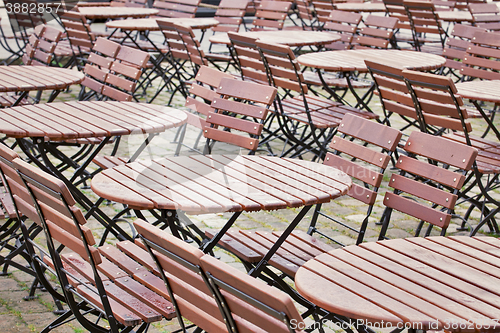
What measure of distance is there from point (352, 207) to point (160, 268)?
10.5ft

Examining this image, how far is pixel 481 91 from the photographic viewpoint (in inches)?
189

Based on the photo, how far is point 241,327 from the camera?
6.07 ft

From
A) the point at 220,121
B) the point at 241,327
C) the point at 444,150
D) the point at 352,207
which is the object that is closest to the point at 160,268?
the point at 241,327

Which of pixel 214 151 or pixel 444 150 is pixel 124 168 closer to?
pixel 444 150

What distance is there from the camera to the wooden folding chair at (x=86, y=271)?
2.31 meters

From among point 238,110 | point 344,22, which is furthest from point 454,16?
point 238,110

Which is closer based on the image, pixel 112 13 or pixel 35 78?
pixel 35 78

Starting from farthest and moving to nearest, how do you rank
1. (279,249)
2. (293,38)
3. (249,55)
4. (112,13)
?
(112,13) < (293,38) < (249,55) < (279,249)

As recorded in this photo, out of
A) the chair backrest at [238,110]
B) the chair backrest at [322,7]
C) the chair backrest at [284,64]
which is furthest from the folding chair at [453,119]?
the chair backrest at [322,7]

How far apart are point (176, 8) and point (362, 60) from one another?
4.45 meters

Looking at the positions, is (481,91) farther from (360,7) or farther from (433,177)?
(360,7)

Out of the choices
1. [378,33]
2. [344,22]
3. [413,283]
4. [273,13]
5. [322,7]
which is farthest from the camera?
[322,7]

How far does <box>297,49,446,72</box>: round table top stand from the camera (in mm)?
5445

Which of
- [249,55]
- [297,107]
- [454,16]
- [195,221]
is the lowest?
[195,221]
